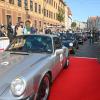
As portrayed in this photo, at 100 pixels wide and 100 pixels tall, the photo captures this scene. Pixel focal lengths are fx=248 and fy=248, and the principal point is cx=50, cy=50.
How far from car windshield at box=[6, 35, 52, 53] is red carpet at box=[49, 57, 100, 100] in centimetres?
108

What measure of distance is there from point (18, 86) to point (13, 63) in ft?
3.76

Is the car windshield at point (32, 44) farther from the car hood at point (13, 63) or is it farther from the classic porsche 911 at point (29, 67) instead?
the car hood at point (13, 63)

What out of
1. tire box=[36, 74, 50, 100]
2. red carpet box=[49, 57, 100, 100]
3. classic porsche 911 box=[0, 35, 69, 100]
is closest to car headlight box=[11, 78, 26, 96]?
classic porsche 911 box=[0, 35, 69, 100]

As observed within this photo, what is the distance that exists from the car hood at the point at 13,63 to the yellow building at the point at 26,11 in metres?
20.6

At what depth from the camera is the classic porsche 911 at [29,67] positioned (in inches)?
176

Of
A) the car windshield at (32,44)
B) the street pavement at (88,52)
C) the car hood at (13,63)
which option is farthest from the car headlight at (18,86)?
the street pavement at (88,52)

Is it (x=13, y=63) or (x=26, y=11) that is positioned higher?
(x=26, y=11)

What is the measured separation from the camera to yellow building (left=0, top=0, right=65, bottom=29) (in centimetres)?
2785

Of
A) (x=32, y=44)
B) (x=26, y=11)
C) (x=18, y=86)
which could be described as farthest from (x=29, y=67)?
(x=26, y=11)

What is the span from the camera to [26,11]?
36.2 metres

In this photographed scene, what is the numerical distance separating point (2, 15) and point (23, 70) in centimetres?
2275

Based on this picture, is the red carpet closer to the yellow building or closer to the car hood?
the car hood

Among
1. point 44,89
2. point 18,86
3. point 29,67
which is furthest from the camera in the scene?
point 44,89

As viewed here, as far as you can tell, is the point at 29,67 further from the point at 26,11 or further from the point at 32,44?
the point at 26,11
